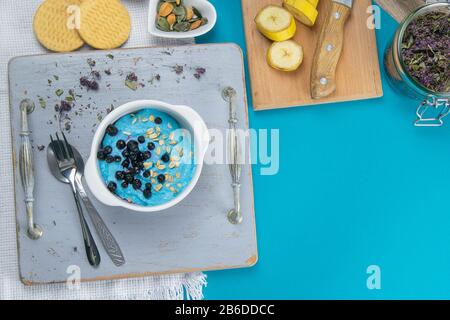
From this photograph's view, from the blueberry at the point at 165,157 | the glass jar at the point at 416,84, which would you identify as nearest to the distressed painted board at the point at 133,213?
the blueberry at the point at 165,157

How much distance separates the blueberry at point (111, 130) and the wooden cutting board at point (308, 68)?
1.08 feet

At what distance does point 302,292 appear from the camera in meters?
1.30

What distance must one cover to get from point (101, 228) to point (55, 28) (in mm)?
420

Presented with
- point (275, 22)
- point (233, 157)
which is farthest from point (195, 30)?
point (233, 157)

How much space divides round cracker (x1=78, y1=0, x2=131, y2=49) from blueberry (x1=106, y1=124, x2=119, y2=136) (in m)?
0.23

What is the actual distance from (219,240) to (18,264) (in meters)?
0.39

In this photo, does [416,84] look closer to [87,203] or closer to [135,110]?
[135,110]

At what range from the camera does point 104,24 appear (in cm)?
120

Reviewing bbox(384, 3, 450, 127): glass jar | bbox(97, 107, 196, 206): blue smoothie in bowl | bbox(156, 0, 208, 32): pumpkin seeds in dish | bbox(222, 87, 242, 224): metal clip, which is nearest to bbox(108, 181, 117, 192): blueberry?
bbox(97, 107, 196, 206): blue smoothie in bowl

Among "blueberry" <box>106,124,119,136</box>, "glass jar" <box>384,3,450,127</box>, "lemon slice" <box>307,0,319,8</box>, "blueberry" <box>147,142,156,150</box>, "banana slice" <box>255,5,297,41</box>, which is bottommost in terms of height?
"blueberry" <box>147,142,156,150</box>

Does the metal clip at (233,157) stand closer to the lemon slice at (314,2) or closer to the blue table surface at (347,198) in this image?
the blue table surface at (347,198)

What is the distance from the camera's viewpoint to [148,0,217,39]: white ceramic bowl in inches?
46.3

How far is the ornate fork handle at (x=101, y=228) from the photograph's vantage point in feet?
3.67

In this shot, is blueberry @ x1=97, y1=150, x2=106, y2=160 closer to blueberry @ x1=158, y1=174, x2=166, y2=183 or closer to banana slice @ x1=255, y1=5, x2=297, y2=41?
blueberry @ x1=158, y1=174, x2=166, y2=183
